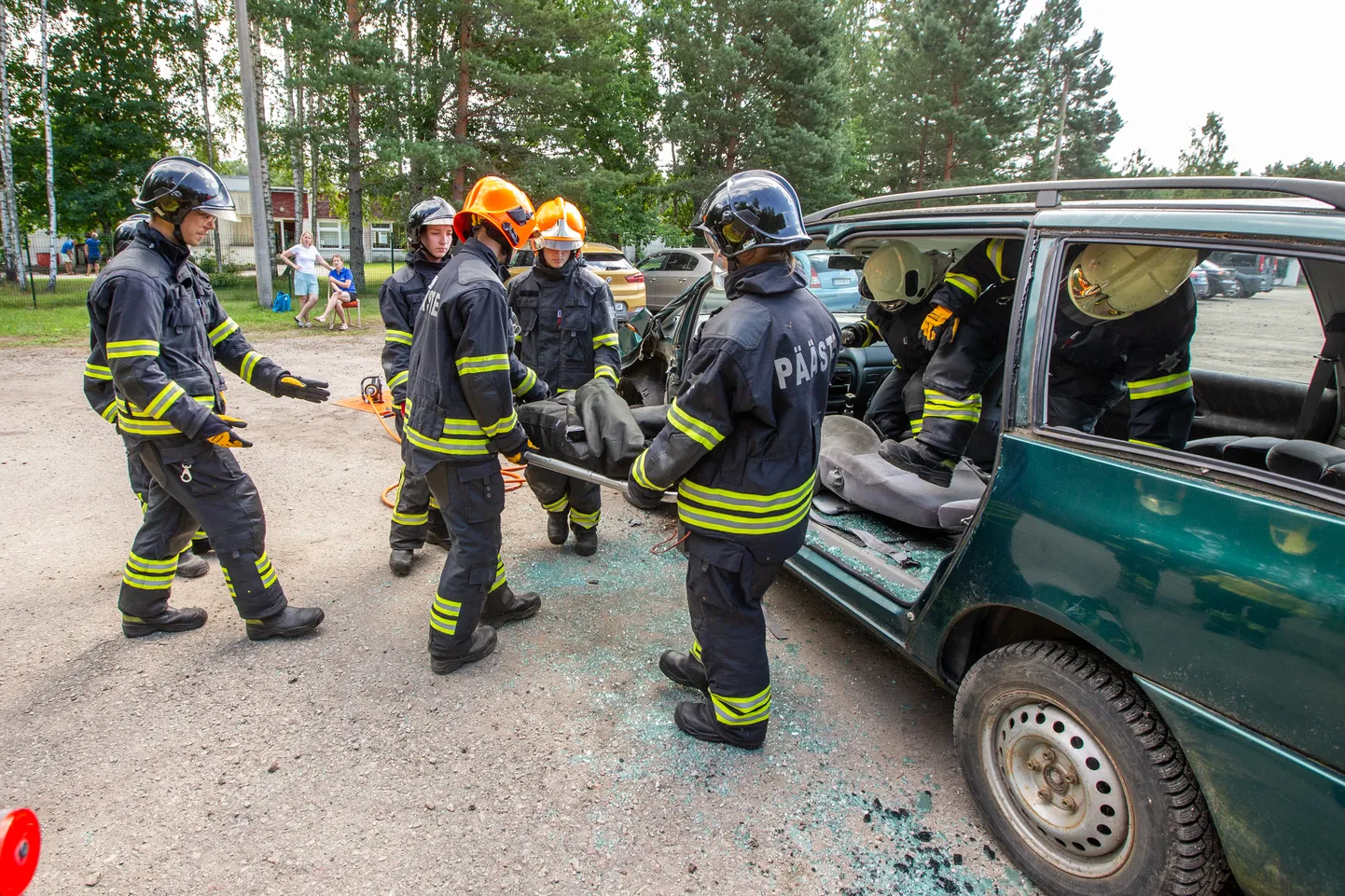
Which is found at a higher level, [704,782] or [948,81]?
[948,81]

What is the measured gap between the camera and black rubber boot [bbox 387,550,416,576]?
13.1ft

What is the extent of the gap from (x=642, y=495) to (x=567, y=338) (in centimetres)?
204

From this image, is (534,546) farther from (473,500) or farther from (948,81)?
(948,81)

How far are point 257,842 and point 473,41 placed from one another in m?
20.8

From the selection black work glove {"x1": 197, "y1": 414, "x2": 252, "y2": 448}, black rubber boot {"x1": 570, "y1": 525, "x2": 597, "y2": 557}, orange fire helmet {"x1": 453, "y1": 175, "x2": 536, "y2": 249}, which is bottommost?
black rubber boot {"x1": 570, "y1": 525, "x2": 597, "y2": 557}

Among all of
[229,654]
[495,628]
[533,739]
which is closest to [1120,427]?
[533,739]

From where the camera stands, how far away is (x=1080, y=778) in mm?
1938

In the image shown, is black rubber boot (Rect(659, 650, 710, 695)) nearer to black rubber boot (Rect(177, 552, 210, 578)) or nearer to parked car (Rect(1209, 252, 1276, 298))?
parked car (Rect(1209, 252, 1276, 298))

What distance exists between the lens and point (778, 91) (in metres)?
22.2

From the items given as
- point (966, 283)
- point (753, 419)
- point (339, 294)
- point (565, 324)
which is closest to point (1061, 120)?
point (339, 294)

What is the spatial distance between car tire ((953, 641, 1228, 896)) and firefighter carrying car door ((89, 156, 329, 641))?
278 cm

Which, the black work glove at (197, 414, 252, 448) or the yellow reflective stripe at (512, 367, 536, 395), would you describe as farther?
the yellow reflective stripe at (512, 367, 536, 395)

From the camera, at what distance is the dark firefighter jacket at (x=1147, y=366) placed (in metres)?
2.58

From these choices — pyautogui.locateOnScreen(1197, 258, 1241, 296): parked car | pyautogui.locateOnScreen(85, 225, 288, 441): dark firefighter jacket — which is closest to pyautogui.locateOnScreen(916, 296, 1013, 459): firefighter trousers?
pyautogui.locateOnScreen(1197, 258, 1241, 296): parked car
